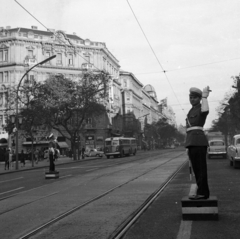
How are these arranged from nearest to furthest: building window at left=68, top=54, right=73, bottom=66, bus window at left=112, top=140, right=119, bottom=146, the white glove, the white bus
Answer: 1. the white glove
2. the white bus
3. bus window at left=112, top=140, right=119, bottom=146
4. building window at left=68, top=54, right=73, bottom=66

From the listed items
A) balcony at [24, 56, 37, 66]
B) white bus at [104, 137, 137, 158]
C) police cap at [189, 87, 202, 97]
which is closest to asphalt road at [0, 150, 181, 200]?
police cap at [189, 87, 202, 97]

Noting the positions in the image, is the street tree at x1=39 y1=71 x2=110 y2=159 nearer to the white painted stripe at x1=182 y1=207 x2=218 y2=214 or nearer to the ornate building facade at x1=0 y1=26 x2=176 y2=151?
the ornate building facade at x1=0 y1=26 x2=176 y2=151

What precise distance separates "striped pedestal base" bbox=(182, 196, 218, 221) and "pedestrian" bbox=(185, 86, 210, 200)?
87mm

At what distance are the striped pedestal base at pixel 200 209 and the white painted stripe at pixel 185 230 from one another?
16 centimetres

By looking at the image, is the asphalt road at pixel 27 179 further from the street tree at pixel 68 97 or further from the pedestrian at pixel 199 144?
the street tree at pixel 68 97

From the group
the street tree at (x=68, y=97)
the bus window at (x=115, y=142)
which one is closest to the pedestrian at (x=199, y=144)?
the street tree at (x=68, y=97)

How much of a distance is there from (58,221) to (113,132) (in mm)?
71304

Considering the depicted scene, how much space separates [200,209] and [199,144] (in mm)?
1039

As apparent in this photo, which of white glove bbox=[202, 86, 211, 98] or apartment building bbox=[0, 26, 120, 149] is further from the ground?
apartment building bbox=[0, 26, 120, 149]

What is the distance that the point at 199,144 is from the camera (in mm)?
5914

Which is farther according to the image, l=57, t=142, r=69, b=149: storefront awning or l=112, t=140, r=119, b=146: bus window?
l=57, t=142, r=69, b=149: storefront awning

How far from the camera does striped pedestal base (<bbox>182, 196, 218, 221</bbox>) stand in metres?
5.80

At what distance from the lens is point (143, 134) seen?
357 ft

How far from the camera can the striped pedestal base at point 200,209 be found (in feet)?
19.0
